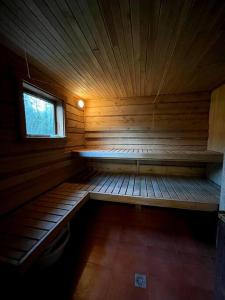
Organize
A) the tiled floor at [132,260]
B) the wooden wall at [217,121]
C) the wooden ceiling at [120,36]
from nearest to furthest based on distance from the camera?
1. the wooden ceiling at [120,36]
2. the tiled floor at [132,260]
3. the wooden wall at [217,121]

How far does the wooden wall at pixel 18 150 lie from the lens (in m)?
1.40

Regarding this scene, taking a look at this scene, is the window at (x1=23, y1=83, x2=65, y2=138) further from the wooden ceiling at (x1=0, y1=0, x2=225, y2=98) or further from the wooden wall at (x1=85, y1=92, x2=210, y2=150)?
the wooden wall at (x1=85, y1=92, x2=210, y2=150)

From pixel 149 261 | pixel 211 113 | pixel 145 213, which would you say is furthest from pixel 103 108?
pixel 149 261

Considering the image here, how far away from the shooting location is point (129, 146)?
318cm

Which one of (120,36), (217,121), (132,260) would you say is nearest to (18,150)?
(120,36)

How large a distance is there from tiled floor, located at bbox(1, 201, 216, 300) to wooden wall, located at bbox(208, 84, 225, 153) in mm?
1343

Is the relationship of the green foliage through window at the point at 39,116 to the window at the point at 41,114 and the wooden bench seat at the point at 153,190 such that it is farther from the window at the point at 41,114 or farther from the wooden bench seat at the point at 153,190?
the wooden bench seat at the point at 153,190

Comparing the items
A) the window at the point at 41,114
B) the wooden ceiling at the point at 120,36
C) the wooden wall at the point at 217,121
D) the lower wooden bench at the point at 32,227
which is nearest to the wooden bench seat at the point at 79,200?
the lower wooden bench at the point at 32,227

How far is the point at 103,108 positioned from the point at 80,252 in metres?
2.75

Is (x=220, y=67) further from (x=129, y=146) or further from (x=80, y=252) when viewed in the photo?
Result: (x=80, y=252)

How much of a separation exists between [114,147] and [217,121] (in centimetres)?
207

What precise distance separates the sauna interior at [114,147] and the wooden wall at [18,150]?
0.04 feet

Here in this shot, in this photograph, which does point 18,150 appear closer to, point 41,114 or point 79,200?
point 41,114

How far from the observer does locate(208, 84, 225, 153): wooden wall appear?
230 centimetres
